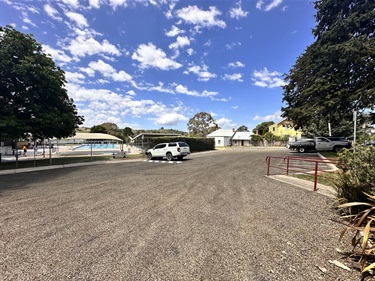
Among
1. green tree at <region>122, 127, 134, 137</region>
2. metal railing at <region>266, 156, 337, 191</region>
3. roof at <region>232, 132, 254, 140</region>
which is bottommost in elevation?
metal railing at <region>266, 156, 337, 191</region>

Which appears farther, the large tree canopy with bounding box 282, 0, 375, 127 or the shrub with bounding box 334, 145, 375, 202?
the large tree canopy with bounding box 282, 0, 375, 127

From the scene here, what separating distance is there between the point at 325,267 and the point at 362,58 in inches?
709

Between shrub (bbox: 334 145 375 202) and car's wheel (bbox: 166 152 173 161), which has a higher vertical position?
shrub (bbox: 334 145 375 202)

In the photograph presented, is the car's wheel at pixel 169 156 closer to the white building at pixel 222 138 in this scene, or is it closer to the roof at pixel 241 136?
the white building at pixel 222 138

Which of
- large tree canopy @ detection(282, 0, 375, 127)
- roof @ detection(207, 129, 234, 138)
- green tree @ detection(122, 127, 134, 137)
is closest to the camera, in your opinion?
large tree canopy @ detection(282, 0, 375, 127)

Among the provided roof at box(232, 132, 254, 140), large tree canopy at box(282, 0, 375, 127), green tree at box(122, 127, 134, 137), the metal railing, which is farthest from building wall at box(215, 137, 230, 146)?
the metal railing

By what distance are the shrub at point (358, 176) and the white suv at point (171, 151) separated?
1473 cm

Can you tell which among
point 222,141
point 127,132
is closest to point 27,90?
point 222,141

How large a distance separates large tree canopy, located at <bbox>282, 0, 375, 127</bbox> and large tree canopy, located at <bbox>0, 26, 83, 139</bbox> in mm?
22255

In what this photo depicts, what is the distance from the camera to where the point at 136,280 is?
2492 mm

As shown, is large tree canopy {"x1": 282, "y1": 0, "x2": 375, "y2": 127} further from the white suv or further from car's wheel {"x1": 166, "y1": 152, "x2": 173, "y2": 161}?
car's wheel {"x1": 166, "y1": 152, "x2": 173, "y2": 161}

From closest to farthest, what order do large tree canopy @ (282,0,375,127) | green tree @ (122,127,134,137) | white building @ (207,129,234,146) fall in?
large tree canopy @ (282,0,375,127), white building @ (207,129,234,146), green tree @ (122,127,134,137)

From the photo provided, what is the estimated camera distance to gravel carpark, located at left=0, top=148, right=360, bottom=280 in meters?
2.67

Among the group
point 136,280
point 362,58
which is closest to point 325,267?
point 136,280
